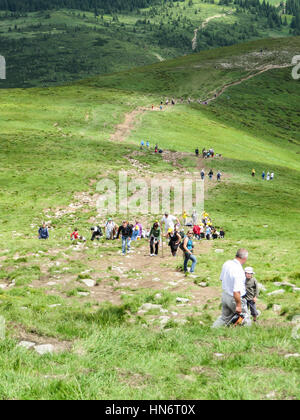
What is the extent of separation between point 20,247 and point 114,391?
68.1ft

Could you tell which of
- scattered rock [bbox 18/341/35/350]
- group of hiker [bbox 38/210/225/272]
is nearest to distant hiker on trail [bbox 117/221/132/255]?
group of hiker [bbox 38/210/225/272]

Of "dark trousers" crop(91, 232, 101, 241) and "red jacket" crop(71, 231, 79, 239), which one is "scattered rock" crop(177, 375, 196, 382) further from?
"dark trousers" crop(91, 232, 101, 241)

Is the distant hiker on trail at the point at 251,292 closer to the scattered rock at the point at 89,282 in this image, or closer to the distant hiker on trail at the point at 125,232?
the scattered rock at the point at 89,282

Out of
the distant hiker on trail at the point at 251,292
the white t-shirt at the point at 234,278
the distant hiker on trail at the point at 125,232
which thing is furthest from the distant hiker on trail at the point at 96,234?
the white t-shirt at the point at 234,278

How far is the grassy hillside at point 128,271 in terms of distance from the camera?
23.9 feet

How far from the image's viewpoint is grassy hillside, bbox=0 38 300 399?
23.9ft

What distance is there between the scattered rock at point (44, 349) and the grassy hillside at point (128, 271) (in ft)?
0.53

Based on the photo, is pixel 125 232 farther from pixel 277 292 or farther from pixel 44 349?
pixel 44 349

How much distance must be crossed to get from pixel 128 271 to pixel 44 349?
1281 centimetres

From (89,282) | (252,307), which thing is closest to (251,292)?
(252,307)

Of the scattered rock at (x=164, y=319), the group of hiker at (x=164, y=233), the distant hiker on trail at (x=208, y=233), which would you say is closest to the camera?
the scattered rock at (x=164, y=319)

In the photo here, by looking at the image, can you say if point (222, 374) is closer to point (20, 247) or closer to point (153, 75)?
point (20, 247)

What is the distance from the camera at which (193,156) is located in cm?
6712

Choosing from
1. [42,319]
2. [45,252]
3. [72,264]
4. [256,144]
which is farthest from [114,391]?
[256,144]
